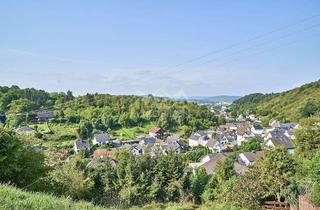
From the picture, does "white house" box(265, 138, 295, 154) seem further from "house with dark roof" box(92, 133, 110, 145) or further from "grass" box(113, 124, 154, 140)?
"grass" box(113, 124, 154, 140)

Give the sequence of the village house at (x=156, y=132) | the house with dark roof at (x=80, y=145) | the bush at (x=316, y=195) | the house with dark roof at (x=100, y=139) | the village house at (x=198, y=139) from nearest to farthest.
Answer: the bush at (x=316, y=195) → the house with dark roof at (x=80, y=145) → the house with dark roof at (x=100, y=139) → the village house at (x=198, y=139) → the village house at (x=156, y=132)

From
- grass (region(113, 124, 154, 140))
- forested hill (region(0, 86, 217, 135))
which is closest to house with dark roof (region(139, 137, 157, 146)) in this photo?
grass (region(113, 124, 154, 140))

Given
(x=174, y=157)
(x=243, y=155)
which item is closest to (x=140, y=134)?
(x=243, y=155)

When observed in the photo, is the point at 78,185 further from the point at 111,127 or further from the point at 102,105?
the point at 102,105

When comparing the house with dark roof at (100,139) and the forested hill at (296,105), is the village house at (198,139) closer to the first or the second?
the house with dark roof at (100,139)

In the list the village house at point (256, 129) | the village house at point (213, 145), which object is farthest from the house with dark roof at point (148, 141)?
the village house at point (256, 129)

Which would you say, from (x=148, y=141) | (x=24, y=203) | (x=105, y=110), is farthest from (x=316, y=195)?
(x=105, y=110)
